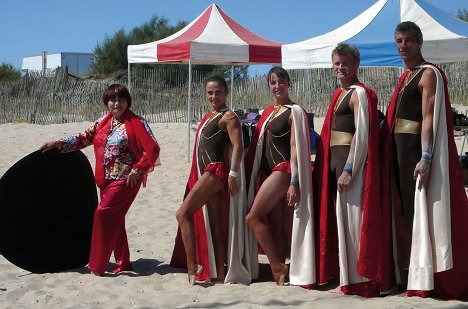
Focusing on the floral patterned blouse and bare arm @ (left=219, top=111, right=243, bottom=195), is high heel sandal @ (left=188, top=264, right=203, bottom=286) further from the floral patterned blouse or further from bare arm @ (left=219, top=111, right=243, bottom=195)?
the floral patterned blouse

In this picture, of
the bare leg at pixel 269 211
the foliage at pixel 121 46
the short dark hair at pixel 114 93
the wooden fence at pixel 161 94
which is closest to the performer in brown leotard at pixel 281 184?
the bare leg at pixel 269 211

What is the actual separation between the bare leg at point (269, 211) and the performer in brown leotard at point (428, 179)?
823 mm

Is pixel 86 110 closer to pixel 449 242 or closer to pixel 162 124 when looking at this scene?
pixel 162 124

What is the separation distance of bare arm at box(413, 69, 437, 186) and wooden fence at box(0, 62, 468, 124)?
13.2m

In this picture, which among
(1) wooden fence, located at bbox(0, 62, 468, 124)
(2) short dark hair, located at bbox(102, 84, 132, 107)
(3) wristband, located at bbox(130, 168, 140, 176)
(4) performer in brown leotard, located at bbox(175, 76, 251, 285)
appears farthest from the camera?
(1) wooden fence, located at bbox(0, 62, 468, 124)

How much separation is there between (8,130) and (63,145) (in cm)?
1188

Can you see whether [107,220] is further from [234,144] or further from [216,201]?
[234,144]

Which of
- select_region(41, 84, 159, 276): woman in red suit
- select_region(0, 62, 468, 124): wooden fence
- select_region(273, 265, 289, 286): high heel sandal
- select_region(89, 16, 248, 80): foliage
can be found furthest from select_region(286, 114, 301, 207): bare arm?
select_region(89, 16, 248, 80): foliage

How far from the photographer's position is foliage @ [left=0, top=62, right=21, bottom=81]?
3809cm

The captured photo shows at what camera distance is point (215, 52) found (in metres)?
10.7

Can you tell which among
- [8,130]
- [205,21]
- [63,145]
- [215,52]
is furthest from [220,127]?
[8,130]

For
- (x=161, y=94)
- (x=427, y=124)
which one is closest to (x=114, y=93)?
(x=427, y=124)

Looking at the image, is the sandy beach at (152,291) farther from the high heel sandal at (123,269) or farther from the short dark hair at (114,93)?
the short dark hair at (114,93)

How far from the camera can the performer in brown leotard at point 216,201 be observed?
496 cm
